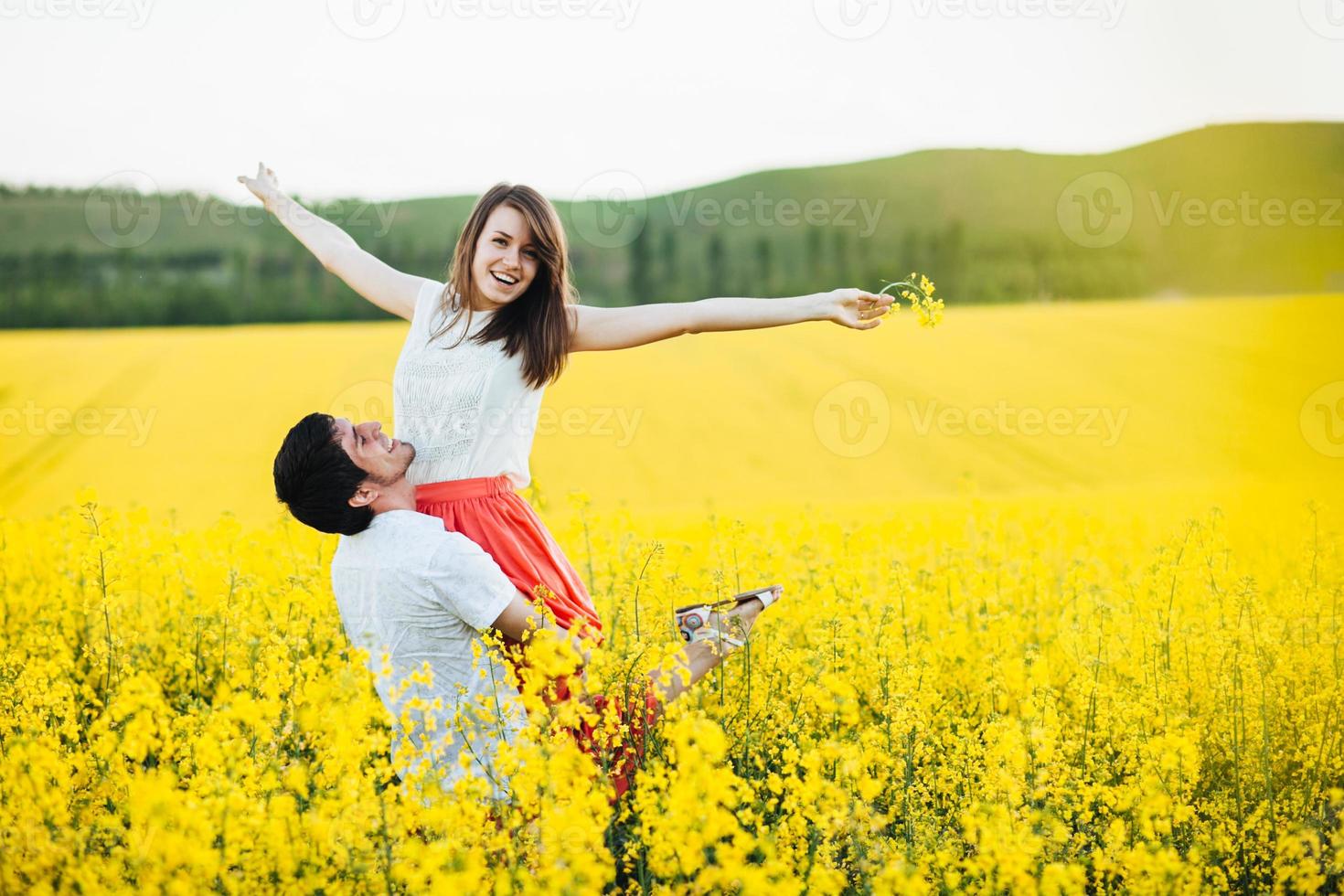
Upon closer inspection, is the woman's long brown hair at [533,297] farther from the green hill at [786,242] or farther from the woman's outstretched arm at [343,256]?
the green hill at [786,242]

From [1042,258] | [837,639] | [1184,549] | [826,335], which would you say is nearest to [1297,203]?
[1042,258]

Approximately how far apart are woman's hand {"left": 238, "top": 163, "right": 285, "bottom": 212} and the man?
167 cm

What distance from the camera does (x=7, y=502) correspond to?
17609 mm

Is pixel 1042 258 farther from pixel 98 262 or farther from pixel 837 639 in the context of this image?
pixel 837 639

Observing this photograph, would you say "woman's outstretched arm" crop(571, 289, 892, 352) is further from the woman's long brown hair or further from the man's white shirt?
the man's white shirt

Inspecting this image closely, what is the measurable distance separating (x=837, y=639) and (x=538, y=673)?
1513 mm

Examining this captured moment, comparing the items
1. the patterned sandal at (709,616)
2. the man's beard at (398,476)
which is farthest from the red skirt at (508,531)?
the patterned sandal at (709,616)

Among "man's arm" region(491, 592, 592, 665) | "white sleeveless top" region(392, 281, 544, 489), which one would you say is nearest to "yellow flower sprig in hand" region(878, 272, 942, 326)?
"white sleeveless top" region(392, 281, 544, 489)

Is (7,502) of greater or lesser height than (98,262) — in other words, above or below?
below

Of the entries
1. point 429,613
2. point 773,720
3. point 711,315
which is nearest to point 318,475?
point 429,613

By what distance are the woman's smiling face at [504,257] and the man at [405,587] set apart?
0.64 meters

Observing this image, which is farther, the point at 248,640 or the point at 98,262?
Result: the point at 98,262

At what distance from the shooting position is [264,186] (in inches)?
192

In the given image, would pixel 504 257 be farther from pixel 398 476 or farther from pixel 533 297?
pixel 398 476
